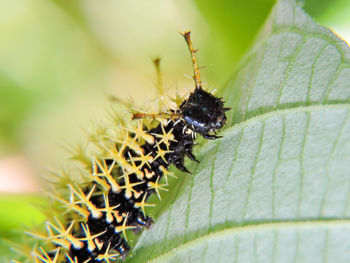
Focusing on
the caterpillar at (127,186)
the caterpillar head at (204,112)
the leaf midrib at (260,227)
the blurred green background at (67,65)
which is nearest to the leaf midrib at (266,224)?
the leaf midrib at (260,227)

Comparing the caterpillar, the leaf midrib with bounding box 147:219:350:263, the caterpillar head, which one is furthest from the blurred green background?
the leaf midrib with bounding box 147:219:350:263

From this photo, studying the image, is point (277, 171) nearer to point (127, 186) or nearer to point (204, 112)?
point (204, 112)

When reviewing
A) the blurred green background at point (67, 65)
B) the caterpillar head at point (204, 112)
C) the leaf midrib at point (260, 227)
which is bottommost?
the leaf midrib at point (260, 227)

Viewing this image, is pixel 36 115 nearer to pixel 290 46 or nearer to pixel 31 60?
pixel 31 60

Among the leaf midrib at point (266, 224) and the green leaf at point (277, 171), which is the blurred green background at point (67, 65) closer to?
the green leaf at point (277, 171)

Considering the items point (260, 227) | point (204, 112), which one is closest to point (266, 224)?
point (260, 227)

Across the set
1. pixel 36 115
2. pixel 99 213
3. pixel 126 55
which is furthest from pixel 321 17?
pixel 36 115

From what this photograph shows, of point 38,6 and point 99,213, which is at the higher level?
point 38,6
